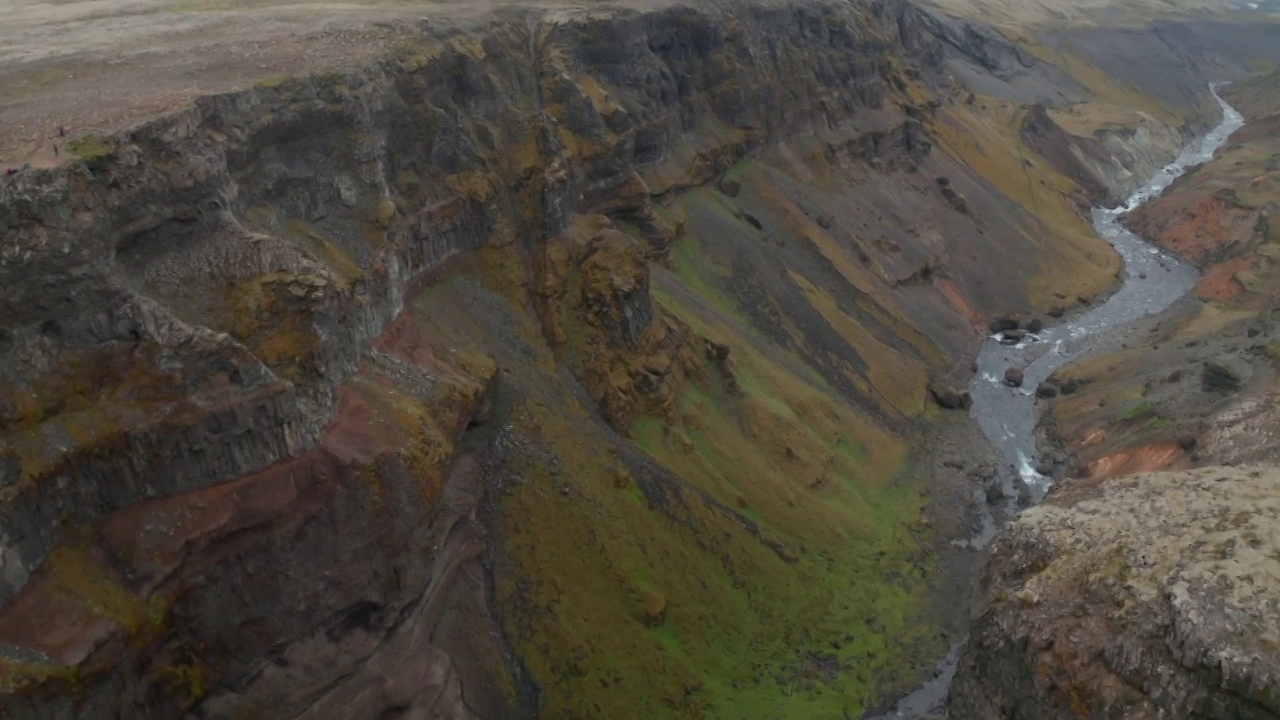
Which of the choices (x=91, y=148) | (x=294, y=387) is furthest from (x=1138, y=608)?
(x=91, y=148)

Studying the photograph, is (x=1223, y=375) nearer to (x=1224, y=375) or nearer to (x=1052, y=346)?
(x=1224, y=375)

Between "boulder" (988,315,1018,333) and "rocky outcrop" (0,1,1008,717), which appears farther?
"boulder" (988,315,1018,333)

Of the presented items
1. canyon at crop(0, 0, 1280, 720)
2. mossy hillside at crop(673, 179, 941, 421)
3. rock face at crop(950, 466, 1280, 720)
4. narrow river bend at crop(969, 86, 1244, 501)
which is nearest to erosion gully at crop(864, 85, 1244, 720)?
narrow river bend at crop(969, 86, 1244, 501)

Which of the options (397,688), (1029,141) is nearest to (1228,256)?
(1029,141)

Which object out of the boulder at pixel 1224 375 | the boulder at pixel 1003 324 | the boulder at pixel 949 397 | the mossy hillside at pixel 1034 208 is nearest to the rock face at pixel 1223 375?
the boulder at pixel 1224 375

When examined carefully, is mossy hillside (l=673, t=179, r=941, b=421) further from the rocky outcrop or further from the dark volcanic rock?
the rocky outcrop

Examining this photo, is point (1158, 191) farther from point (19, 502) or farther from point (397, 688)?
point (19, 502)
